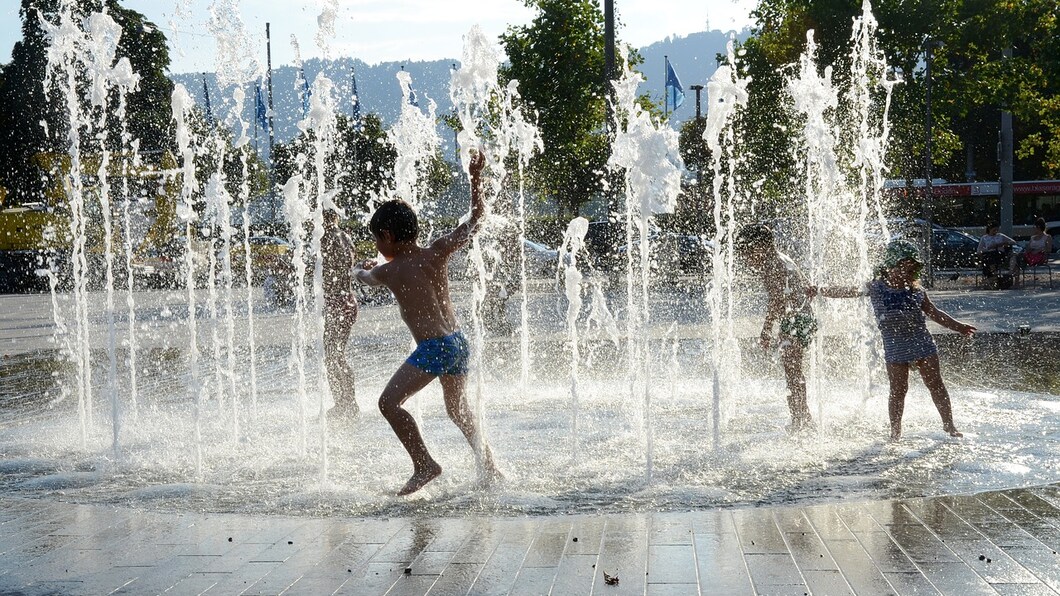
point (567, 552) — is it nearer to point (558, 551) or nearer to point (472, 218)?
point (558, 551)

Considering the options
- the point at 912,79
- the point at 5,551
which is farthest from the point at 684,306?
the point at 5,551

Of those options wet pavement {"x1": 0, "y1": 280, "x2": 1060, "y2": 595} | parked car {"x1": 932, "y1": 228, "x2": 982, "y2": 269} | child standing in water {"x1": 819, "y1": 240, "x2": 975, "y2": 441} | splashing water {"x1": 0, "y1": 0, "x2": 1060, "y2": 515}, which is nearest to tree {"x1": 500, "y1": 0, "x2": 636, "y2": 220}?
parked car {"x1": 932, "y1": 228, "x2": 982, "y2": 269}

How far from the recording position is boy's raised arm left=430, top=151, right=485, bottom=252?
559 centimetres

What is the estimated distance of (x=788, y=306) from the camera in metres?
7.45

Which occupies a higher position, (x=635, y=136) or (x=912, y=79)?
(x=912, y=79)

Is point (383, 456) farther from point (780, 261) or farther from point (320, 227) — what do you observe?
point (780, 261)

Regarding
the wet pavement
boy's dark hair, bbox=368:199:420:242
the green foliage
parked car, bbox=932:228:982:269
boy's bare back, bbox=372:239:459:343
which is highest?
the green foliage

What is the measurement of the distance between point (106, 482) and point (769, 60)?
27990 mm

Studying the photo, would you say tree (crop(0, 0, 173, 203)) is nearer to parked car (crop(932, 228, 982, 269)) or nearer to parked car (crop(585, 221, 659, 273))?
parked car (crop(585, 221, 659, 273))

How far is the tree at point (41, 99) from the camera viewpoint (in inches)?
1617

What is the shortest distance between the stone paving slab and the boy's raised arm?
1.41 metres

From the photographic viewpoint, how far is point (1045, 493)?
17.1ft

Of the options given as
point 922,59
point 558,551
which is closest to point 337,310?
point 558,551

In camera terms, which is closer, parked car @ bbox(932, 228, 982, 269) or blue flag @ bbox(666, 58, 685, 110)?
parked car @ bbox(932, 228, 982, 269)
